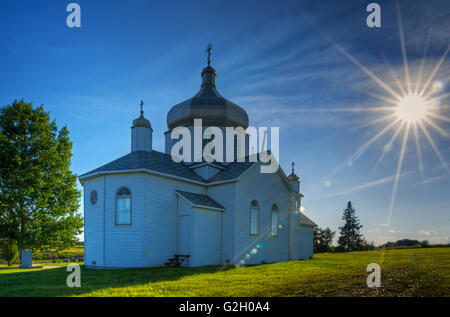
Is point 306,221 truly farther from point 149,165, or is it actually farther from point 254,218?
point 149,165

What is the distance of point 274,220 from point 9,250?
20174mm

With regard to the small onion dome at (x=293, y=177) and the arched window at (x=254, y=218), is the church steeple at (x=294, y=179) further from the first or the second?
the arched window at (x=254, y=218)

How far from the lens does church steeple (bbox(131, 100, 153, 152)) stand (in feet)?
67.1

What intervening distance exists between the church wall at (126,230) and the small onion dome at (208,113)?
8746 millimetres

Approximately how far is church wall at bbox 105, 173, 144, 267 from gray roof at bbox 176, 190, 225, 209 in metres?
2.68

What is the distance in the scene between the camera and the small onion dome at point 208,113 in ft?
79.0

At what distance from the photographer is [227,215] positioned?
18.9 m

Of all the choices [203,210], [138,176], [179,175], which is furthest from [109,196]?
[203,210]

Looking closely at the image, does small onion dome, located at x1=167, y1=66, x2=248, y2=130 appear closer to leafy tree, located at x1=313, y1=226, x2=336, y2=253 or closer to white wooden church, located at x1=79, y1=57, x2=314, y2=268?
white wooden church, located at x1=79, y1=57, x2=314, y2=268

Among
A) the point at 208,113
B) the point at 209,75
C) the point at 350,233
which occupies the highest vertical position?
the point at 209,75

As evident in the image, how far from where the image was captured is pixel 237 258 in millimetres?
18500

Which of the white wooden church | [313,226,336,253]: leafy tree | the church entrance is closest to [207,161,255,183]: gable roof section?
the white wooden church

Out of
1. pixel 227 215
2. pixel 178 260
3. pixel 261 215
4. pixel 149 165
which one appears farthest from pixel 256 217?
pixel 149 165
